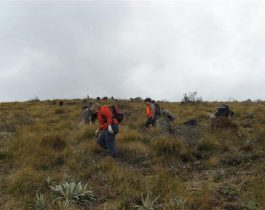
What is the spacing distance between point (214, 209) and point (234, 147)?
536 centimetres

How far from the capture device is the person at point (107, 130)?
39.1 feet

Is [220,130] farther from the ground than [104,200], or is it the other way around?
[220,130]

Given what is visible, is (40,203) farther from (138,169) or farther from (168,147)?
(168,147)

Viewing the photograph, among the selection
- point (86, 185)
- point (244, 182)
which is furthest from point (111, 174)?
point (244, 182)

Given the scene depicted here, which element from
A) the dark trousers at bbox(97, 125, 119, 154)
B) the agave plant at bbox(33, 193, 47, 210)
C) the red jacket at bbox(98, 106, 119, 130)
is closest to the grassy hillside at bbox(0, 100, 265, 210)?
the agave plant at bbox(33, 193, 47, 210)

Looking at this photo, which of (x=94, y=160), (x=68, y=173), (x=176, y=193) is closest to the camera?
(x=176, y=193)

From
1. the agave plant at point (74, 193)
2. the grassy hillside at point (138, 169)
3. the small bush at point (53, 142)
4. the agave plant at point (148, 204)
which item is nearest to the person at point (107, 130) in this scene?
the grassy hillside at point (138, 169)

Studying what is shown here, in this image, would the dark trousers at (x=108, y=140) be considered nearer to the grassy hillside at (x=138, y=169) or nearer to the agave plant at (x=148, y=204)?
the grassy hillside at (x=138, y=169)

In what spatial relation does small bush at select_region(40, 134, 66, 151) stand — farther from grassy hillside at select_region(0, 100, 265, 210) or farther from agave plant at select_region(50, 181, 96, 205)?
agave plant at select_region(50, 181, 96, 205)

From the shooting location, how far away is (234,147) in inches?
493

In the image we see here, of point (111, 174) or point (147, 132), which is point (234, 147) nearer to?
point (147, 132)

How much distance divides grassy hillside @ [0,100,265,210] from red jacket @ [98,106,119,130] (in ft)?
2.07

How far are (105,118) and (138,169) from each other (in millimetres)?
2424

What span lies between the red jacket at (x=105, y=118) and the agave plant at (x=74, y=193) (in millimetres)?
3843
